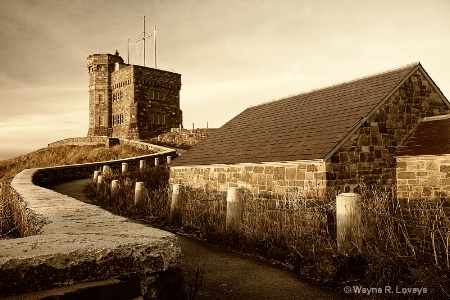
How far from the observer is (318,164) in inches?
369

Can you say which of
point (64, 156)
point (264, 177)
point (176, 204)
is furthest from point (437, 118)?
point (64, 156)

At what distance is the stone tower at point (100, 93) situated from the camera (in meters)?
46.5

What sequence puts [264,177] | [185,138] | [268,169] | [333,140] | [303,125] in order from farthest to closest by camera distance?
[185,138]
[303,125]
[264,177]
[268,169]
[333,140]

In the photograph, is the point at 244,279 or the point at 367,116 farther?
the point at 367,116

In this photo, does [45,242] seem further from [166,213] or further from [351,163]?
[351,163]

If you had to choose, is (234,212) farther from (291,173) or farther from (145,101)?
(145,101)

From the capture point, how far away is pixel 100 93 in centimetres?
4662

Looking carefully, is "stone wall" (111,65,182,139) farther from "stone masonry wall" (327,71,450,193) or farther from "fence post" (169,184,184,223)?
"stone masonry wall" (327,71,450,193)

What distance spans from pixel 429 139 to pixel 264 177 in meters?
5.19

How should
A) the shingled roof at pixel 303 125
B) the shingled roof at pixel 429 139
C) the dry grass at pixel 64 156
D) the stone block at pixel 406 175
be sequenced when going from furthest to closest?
the dry grass at pixel 64 156 < the stone block at pixel 406 175 < the shingled roof at pixel 303 125 < the shingled roof at pixel 429 139

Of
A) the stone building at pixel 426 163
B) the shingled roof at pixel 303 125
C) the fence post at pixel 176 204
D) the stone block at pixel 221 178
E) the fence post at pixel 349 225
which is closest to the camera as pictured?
the fence post at pixel 349 225

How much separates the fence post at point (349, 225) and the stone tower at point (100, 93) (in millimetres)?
45343

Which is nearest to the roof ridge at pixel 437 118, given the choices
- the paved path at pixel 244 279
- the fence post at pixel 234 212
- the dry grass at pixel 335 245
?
the dry grass at pixel 335 245

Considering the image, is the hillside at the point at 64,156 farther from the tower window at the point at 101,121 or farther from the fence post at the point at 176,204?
the fence post at the point at 176,204
